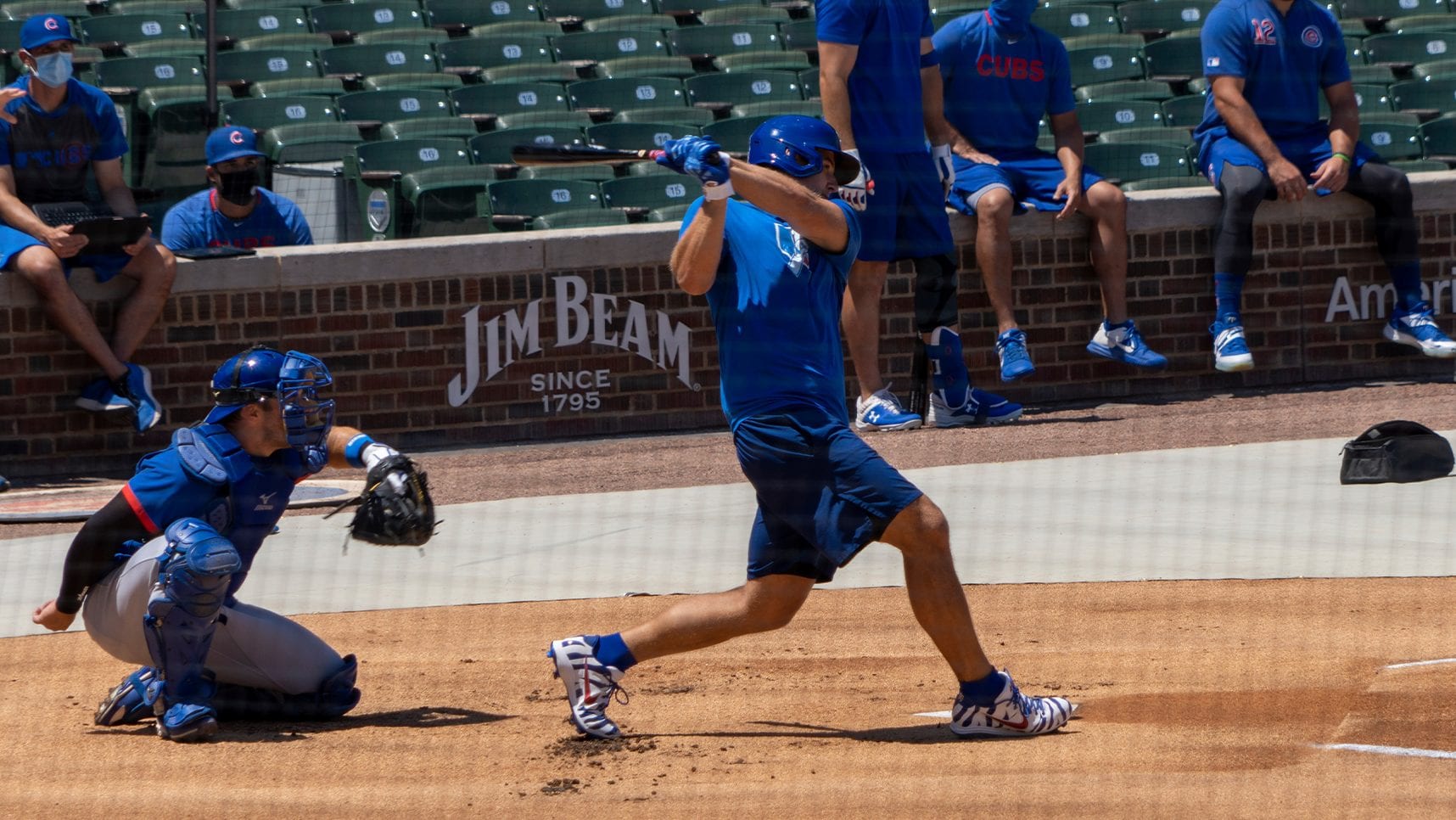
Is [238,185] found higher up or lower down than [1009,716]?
higher up

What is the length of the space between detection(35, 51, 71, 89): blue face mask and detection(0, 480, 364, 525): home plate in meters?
1.85

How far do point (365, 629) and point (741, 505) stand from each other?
84.0 inches

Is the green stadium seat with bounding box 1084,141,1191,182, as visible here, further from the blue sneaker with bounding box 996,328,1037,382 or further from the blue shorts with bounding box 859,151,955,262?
the blue shorts with bounding box 859,151,955,262

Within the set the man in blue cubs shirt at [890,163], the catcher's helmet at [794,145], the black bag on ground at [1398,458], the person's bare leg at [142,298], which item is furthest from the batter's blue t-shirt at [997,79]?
the catcher's helmet at [794,145]

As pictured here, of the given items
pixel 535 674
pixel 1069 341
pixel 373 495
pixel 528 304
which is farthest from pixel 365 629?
pixel 1069 341

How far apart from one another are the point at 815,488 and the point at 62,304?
17.1 ft

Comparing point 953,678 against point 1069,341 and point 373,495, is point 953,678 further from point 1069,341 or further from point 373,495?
point 1069,341

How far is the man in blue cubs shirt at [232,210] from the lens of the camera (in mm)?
9203

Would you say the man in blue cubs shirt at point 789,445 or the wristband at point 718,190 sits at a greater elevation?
the wristband at point 718,190

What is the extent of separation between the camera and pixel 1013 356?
9.49 m

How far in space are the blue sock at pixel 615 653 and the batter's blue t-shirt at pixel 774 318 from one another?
63 centimetres

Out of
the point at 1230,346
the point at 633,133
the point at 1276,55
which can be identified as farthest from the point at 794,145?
the point at 633,133

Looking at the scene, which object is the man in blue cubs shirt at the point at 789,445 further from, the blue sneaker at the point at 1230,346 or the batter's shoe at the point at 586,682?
the blue sneaker at the point at 1230,346

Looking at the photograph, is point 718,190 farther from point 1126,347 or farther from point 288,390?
point 1126,347
